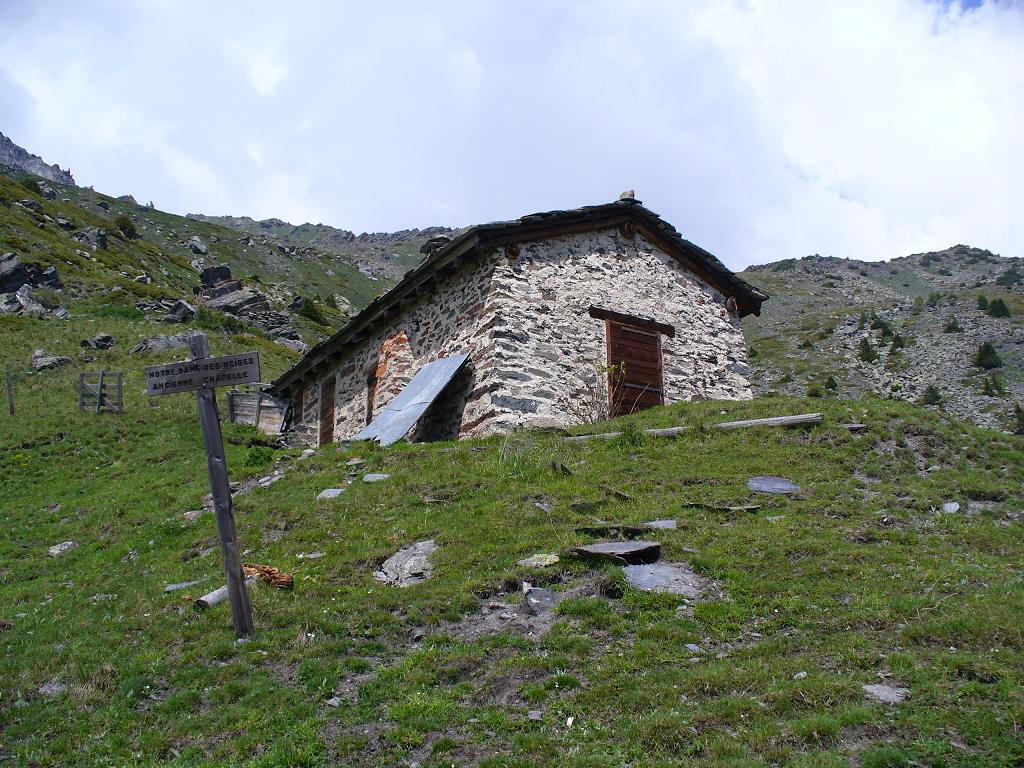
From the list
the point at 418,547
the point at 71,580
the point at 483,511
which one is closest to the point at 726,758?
the point at 418,547

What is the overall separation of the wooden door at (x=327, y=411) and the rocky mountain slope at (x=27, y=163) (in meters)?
170

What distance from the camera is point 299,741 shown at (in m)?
6.04

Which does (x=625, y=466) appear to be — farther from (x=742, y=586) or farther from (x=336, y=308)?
(x=336, y=308)

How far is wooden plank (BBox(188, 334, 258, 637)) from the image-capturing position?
8.09 meters

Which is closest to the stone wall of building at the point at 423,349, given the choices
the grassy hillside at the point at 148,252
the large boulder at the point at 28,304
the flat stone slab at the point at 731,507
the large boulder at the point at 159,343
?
the flat stone slab at the point at 731,507

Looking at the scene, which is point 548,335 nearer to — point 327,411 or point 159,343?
point 327,411

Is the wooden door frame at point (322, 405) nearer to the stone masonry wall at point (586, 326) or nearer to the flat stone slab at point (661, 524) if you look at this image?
the stone masonry wall at point (586, 326)

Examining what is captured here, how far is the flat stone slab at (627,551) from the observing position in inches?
348

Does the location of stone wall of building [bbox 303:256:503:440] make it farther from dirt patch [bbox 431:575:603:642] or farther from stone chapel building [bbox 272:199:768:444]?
dirt patch [bbox 431:575:603:642]

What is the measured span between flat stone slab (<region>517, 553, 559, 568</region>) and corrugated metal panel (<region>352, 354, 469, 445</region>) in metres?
7.86

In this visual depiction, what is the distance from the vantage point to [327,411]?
24516 mm

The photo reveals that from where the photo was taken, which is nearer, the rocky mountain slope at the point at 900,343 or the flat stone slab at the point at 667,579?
the flat stone slab at the point at 667,579

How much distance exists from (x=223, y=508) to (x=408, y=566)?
2.26 m

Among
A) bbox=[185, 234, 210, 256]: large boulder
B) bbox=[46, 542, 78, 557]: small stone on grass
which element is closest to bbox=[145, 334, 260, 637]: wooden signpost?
bbox=[46, 542, 78, 557]: small stone on grass
